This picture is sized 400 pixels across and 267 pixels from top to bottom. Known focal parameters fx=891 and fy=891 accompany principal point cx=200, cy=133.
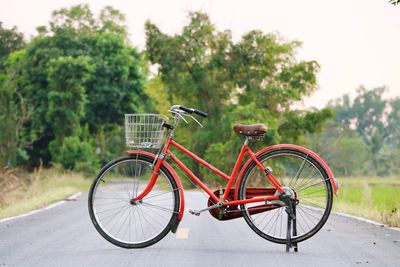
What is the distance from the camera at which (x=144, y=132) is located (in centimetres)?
830

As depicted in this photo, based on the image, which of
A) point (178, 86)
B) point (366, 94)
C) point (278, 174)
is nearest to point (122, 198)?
Answer: point (278, 174)

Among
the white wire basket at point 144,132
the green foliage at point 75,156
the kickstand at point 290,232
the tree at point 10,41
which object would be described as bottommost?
the green foliage at point 75,156

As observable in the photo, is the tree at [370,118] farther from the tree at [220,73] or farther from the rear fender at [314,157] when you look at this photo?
the rear fender at [314,157]

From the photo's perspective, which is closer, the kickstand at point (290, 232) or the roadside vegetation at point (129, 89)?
the kickstand at point (290, 232)

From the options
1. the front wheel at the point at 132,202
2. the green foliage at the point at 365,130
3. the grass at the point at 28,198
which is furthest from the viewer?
the green foliage at the point at 365,130

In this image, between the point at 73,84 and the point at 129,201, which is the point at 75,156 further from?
the point at 129,201

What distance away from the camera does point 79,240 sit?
9383 millimetres

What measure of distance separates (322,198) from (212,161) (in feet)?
95.2

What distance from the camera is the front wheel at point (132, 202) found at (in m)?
8.58

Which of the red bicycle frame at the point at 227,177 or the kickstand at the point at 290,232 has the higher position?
the red bicycle frame at the point at 227,177

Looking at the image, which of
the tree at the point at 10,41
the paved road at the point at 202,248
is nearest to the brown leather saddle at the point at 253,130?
the paved road at the point at 202,248

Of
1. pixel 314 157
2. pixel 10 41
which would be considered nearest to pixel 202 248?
pixel 314 157

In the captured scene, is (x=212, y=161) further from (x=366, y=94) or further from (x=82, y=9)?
(x=366, y=94)

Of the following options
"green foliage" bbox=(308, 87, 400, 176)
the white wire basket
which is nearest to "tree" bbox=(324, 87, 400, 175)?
"green foliage" bbox=(308, 87, 400, 176)
